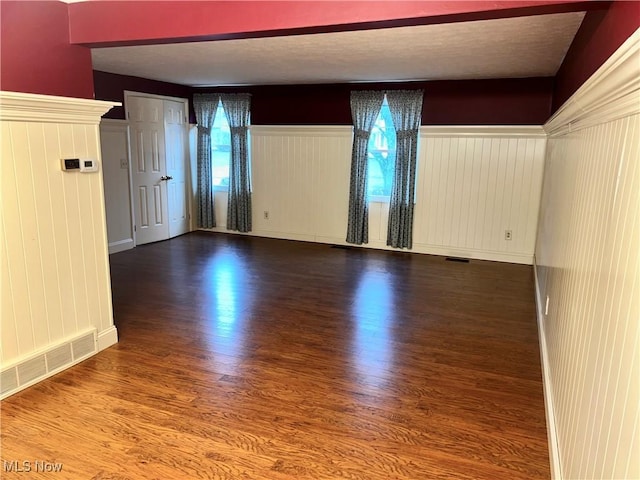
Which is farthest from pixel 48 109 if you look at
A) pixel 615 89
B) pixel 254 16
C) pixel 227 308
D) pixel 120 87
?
pixel 120 87

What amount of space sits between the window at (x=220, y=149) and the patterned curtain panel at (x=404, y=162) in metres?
2.45

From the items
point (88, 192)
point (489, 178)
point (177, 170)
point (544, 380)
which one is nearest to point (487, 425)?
point (544, 380)

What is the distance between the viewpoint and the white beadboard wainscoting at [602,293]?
42.5 inches

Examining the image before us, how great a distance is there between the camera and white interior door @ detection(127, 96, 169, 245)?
237 inches

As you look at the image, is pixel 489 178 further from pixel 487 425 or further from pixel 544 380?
pixel 487 425

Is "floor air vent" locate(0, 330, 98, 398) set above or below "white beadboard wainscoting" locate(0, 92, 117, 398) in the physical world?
below

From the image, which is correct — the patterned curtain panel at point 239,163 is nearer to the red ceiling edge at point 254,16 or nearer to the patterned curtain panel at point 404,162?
the patterned curtain panel at point 404,162

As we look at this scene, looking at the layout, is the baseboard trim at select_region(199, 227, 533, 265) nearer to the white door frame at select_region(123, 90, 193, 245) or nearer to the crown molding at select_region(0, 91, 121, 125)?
the white door frame at select_region(123, 90, 193, 245)

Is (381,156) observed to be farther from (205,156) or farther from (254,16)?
(254,16)

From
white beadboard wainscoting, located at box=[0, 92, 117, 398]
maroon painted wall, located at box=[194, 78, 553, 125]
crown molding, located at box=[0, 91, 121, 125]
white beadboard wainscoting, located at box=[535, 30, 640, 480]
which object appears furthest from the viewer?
maroon painted wall, located at box=[194, 78, 553, 125]

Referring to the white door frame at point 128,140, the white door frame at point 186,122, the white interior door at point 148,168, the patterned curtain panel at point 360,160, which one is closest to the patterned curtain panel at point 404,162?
the patterned curtain panel at point 360,160

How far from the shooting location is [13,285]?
253 cm

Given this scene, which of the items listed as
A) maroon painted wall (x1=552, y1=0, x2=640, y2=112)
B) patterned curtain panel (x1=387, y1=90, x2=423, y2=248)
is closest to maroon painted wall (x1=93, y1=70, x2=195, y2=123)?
patterned curtain panel (x1=387, y1=90, x2=423, y2=248)

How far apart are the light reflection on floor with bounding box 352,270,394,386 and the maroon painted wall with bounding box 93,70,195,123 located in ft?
11.7
